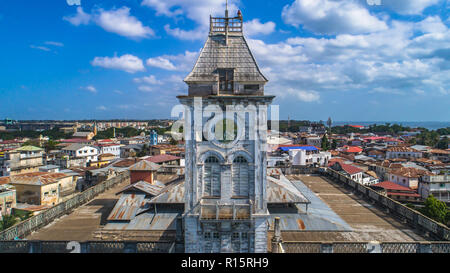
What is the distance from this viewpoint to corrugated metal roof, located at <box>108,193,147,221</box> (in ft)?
59.8

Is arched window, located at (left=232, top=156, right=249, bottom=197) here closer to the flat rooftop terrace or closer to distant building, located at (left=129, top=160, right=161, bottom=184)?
the flat rooftop terrace

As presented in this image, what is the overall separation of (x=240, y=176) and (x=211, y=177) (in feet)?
5.15

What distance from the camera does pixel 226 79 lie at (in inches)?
589

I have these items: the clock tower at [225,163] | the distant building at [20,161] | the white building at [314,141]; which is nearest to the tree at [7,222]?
the clock tower at [225,163]

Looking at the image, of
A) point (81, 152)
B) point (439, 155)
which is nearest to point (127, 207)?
point (81, 152)

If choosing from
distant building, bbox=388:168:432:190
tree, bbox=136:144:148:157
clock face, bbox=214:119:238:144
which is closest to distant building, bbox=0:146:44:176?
tree, bbox=136:144:148:157

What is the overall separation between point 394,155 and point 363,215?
10145 cm

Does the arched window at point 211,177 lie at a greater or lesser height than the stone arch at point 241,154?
lesser

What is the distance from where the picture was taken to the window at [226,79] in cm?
1487

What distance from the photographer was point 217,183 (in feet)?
48.0

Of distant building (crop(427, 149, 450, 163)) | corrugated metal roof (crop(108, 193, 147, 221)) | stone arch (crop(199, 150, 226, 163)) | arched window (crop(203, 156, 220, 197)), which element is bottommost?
distant building (crop(427, 149, 450, 163))

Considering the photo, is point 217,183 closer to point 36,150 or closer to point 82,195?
point 82,195

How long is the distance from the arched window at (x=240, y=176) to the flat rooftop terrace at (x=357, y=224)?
162 inches

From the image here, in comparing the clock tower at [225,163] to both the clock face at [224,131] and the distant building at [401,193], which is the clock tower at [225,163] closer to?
the clock face at [224,131]
